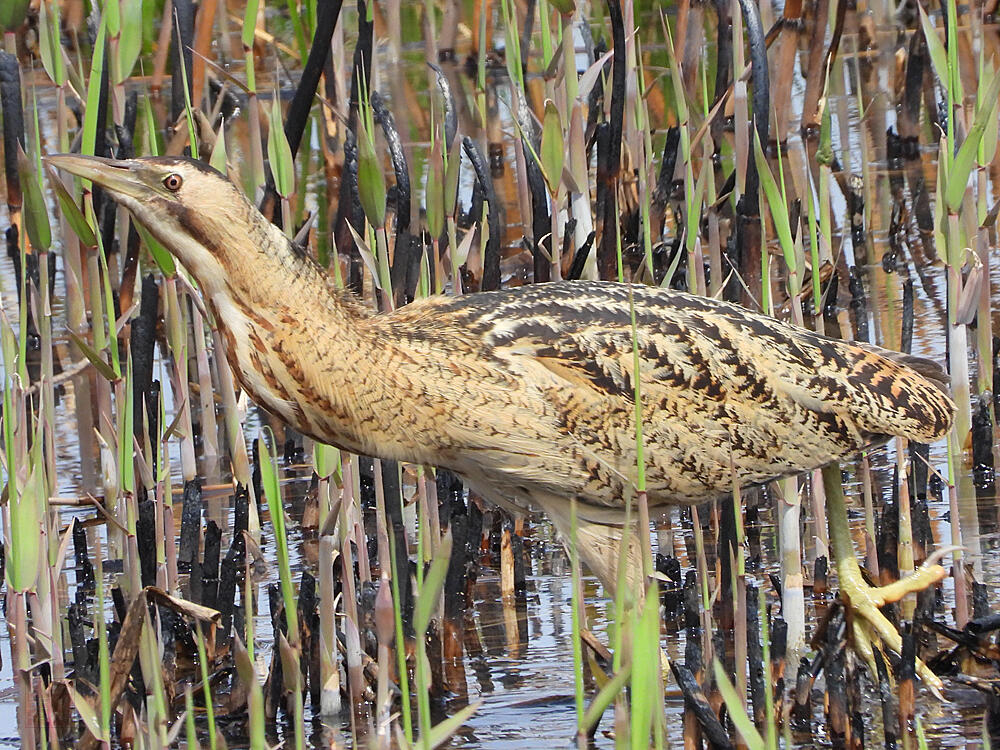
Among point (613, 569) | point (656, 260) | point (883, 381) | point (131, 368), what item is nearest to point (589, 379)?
point (613, 569)

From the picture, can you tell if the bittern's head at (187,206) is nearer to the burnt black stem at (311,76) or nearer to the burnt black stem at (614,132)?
the burnt black stem at (311,76)

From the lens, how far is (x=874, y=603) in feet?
12.4

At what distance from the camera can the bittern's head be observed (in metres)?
3.21

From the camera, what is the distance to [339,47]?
16.3ft

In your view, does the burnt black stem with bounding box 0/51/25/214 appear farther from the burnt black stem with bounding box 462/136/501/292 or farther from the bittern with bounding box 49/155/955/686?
the burnt black stem with bounding box 462/136/501/292

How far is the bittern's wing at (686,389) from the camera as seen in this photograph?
3.61 metres

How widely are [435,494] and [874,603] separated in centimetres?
103

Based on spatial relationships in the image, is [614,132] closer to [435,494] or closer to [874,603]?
[435,494]

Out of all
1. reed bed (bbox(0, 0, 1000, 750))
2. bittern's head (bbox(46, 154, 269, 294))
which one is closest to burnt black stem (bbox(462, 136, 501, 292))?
reed bed (bbox(0, 0, 1000, 750))

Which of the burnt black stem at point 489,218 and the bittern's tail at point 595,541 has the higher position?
the burnt black stem at point 489,218

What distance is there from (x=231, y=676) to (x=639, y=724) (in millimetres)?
1852

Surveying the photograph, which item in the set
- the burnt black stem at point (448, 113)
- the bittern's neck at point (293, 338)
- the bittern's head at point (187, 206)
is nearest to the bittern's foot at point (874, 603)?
the bittern's neck at point (293, 338)

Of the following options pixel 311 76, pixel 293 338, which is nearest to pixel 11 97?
pixel 311 76

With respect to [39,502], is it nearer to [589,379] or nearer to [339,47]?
[589,379]
